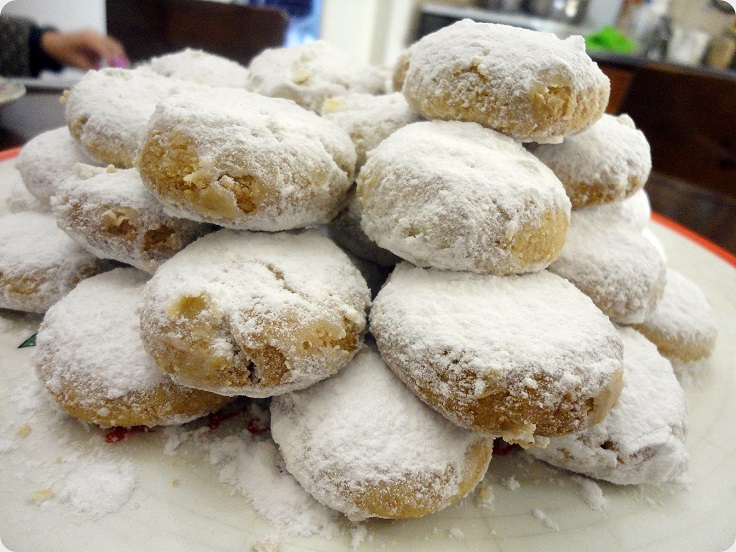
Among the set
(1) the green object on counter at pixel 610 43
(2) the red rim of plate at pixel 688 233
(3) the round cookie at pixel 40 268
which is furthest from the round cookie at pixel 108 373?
(1) the green object on counter at pixel 610 43

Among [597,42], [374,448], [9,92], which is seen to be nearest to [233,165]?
[374,448]

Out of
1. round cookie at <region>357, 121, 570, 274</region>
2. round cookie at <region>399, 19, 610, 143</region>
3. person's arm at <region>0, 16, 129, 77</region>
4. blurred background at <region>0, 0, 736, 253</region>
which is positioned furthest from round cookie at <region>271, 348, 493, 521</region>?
person's arm at <region>0, 16, 129, 77</region>

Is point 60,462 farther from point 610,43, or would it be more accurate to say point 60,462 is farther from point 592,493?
point 610,43

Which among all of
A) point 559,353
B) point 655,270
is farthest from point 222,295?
point 655,270

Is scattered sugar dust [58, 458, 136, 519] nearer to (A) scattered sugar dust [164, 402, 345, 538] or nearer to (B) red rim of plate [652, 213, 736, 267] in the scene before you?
(A) scattered sugar dust [164, 402, 345, 538]

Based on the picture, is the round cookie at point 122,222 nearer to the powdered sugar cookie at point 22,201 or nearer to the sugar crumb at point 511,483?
the powdered sugar cookie at point 22,201

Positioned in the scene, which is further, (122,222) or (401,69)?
(401,69)
